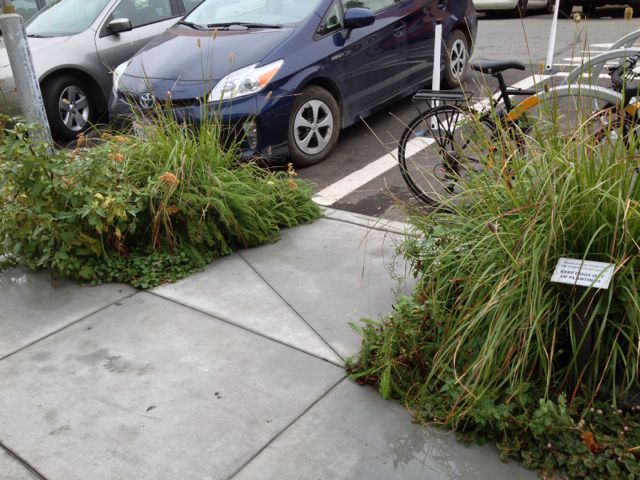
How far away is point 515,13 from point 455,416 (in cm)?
1420

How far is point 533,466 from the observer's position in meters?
2.54

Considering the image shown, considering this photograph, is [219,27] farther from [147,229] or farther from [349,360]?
[349,360]

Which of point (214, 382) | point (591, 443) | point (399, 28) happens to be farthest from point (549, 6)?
point (591, 443)

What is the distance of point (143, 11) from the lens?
8188mm

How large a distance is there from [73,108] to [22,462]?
571 cm

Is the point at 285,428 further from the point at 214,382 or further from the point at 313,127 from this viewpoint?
the point at 313,127

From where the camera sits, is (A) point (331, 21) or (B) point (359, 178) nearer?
(B) point (359, 178)

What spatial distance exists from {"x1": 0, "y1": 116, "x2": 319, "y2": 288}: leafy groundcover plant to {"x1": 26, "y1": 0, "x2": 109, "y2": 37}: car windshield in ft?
12.3

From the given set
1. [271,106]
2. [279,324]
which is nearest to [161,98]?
[271,106]

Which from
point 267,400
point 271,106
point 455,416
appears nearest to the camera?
point 455,416

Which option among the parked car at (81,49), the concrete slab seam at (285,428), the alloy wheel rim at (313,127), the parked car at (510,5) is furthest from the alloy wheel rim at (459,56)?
the parked car at (510,5)

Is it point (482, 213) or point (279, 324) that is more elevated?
point (482, 213)

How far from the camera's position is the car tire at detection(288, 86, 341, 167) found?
19.4 ft

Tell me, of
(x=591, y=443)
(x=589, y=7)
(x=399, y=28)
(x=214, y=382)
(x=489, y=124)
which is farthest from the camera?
(x=589, y=7)
